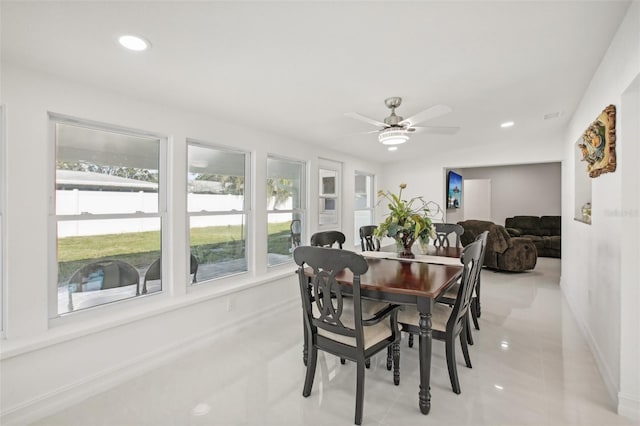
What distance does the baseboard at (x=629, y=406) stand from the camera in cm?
185

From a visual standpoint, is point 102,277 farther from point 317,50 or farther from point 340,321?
point 317,50

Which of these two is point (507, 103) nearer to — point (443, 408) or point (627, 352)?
point (627, 352)

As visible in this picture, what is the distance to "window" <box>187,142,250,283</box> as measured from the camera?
3.05 meters

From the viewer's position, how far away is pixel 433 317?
2.24 meters

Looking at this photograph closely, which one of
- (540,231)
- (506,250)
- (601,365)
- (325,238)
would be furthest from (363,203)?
(540,231)

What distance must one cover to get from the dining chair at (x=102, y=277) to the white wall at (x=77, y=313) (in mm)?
161

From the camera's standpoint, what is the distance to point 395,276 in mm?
2219

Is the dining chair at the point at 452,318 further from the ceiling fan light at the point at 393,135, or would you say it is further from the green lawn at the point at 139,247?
the green lawn at the point at 139,247

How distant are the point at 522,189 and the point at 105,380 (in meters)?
9.94

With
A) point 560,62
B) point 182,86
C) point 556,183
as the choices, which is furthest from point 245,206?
point 556,183

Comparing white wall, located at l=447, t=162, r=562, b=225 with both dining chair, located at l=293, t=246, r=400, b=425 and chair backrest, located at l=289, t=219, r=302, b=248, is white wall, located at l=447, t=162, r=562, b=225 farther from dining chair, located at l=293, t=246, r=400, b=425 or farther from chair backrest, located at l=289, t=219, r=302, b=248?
dining chair, located at l=293, t=246, r=400, b=425

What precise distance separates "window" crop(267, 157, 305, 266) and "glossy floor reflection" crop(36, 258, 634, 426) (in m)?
1.23

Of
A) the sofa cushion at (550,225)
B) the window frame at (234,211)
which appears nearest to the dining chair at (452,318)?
the window frame at (234,211)

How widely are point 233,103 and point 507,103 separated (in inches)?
110
